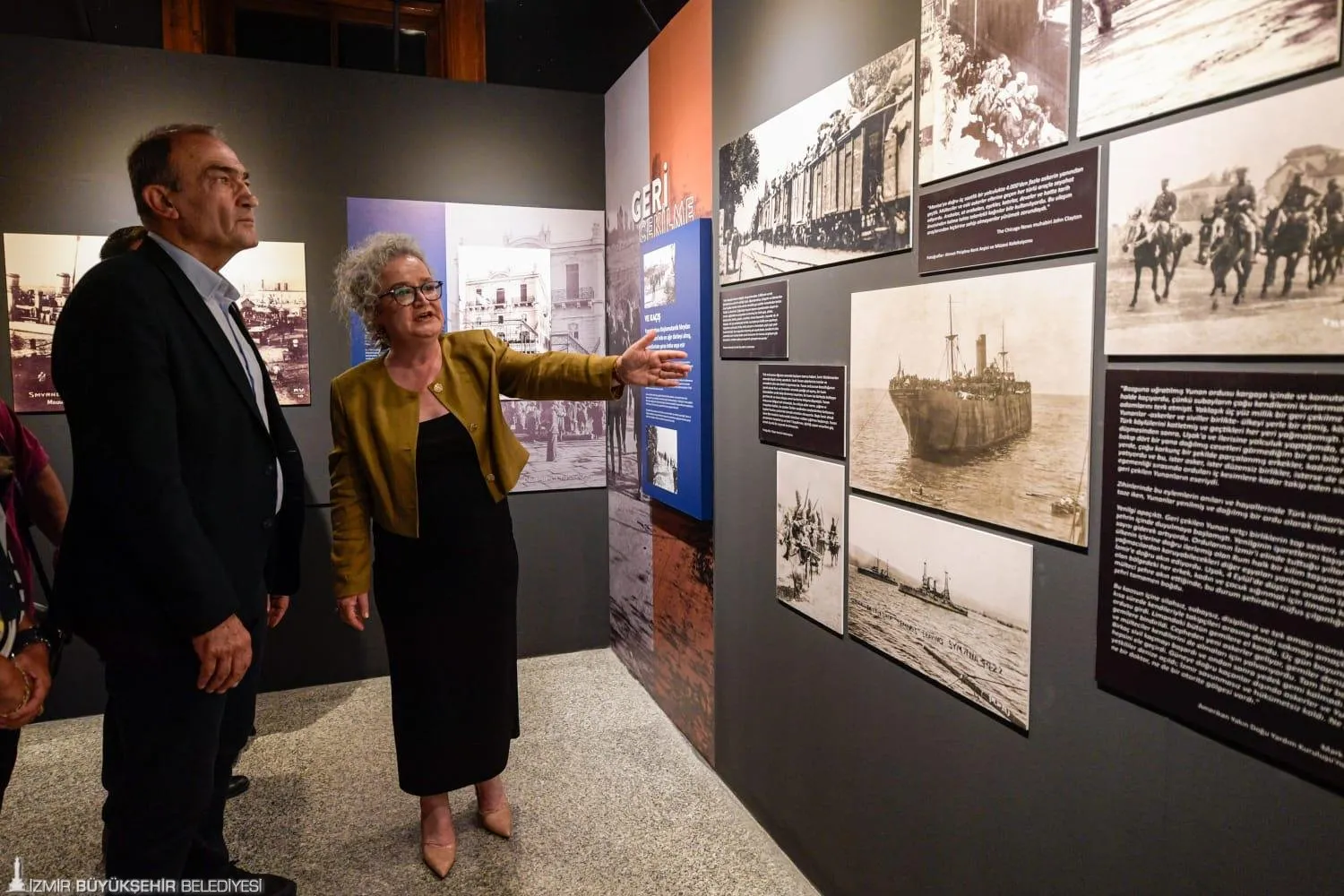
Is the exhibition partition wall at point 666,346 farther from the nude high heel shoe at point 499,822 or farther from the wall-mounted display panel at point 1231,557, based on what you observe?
the wall-mounted display panel at point 1231,557

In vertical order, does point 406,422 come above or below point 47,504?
above

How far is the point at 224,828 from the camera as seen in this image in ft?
8.34

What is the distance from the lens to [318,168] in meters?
3.57

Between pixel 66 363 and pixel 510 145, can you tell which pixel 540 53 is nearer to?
pixel 510 145

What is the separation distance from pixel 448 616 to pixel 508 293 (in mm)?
2023

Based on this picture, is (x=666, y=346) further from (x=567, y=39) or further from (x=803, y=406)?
(x=567, y=39)

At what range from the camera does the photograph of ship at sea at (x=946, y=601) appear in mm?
1452

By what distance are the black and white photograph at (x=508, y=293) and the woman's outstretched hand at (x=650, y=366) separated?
1.78 meters

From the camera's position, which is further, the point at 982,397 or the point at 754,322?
the point at 754,322

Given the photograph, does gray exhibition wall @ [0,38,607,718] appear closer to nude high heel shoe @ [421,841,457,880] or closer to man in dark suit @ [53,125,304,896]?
nude high heel shoe @ [421,841,457,880]

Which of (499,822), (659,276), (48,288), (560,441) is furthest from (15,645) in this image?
(560,441)

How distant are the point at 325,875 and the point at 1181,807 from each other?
2.21 metres

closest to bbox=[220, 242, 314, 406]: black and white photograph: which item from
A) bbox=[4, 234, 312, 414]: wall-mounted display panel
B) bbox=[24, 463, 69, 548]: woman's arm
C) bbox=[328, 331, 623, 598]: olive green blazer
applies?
bbox=[4, 234, 312, 414]: wall-mounted display panel

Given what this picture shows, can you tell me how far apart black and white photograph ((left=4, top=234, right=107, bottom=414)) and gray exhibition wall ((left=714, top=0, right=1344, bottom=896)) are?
2734 millimetres
